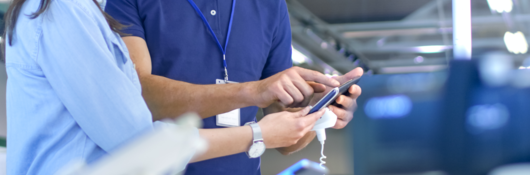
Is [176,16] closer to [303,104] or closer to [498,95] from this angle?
[303,104]

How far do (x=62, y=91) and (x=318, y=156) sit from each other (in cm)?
648

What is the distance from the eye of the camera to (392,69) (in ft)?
37.3

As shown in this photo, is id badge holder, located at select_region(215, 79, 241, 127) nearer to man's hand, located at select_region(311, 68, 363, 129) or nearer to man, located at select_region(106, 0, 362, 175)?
man, located at select_region(106, 0, 362, 175)

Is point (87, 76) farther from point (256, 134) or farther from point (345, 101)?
point (345, 101)

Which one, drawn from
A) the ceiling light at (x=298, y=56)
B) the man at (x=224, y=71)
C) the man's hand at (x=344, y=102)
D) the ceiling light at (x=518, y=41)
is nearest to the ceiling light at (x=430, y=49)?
the ceiling light at (x=518, y=41)

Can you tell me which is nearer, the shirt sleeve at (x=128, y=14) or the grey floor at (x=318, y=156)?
the shirt sleeve at (x=128, y=14)

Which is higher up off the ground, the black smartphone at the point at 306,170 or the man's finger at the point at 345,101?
the man's finger at the point at 345,101

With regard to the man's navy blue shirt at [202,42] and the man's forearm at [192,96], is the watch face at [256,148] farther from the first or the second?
the man's navy blue shirt at [202,42]

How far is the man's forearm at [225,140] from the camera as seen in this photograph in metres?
0.83

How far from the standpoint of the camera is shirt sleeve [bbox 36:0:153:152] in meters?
0.63

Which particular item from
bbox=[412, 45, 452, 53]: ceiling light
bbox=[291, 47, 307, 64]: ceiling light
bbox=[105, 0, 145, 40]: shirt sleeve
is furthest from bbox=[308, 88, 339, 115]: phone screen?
bbox=[412, 45, 452, 53]: ceiling light

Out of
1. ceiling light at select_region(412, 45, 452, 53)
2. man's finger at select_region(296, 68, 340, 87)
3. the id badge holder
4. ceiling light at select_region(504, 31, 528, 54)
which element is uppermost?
ceiling light at select_region(504, 31, 528, 54)

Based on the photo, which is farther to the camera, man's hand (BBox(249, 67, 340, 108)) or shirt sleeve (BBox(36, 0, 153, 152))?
man's hand (BBox(249, 67, 340, 108))

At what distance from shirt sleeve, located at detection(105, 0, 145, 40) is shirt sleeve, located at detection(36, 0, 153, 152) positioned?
497 millimetres
